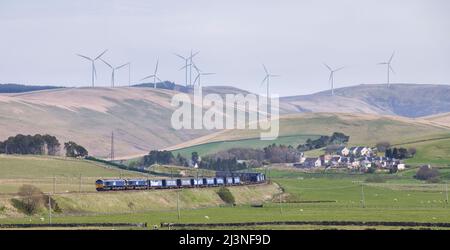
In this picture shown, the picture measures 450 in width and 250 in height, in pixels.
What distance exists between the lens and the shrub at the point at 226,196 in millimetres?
142863

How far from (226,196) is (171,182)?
8012mm

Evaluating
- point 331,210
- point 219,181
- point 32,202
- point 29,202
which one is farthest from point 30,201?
point 219,181

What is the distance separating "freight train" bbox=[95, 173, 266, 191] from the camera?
132625mm

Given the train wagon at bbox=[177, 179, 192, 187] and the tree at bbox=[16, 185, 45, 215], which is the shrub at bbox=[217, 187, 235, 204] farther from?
the tree at bbox=[16, 185, 45, 215]

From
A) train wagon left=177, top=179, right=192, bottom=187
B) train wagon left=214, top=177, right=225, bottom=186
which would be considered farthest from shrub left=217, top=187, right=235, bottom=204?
train wagon left=214, top=177, right=225, bottom=186

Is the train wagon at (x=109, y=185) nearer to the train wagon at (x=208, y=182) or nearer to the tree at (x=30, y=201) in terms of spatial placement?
the tree at (x=30, y=201)

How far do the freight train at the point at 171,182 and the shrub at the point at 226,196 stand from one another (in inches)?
220

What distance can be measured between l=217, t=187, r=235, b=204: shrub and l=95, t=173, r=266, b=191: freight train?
560 centimetres

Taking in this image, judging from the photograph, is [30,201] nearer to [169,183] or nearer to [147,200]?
[147,200]

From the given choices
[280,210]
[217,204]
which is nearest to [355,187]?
[217,204]

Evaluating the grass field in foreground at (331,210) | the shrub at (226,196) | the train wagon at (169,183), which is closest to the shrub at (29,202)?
the grass field in foreground at (331,210)
